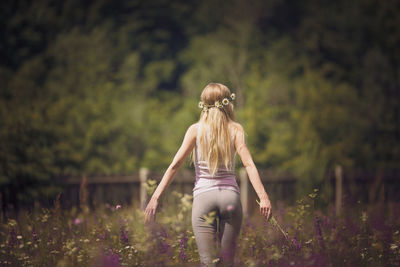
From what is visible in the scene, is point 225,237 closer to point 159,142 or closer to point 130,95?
point 159,142

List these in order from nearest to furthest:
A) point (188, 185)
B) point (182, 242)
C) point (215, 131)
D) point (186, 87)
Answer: point (215, 131), point (182, 242), point (188, 185), point (186, 87)

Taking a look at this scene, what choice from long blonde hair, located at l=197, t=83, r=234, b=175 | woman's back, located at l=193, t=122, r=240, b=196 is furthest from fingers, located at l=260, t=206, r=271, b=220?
long blonde hair, located at l=197, t=83, r=234, b=175

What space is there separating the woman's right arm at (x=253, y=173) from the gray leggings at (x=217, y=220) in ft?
0.57

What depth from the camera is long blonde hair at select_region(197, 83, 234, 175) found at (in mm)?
3797

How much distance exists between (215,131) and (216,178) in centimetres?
36

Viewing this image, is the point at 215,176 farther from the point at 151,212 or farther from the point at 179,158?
the point at 151,212

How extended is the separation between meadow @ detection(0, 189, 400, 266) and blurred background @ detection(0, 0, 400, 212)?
4489 millimetres

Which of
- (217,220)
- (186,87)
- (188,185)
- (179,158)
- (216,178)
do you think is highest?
(186,87)

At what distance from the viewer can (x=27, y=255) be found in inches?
189

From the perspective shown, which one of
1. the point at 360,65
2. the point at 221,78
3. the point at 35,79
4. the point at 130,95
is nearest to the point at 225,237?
the point at 221,78

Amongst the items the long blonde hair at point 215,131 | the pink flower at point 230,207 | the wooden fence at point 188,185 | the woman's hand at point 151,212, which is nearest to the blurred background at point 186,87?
the wooden fence at point 188,185

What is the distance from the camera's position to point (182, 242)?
4.15 metres

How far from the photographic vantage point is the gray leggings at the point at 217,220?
369cm

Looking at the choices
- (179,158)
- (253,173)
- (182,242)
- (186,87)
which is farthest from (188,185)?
(253,173)
